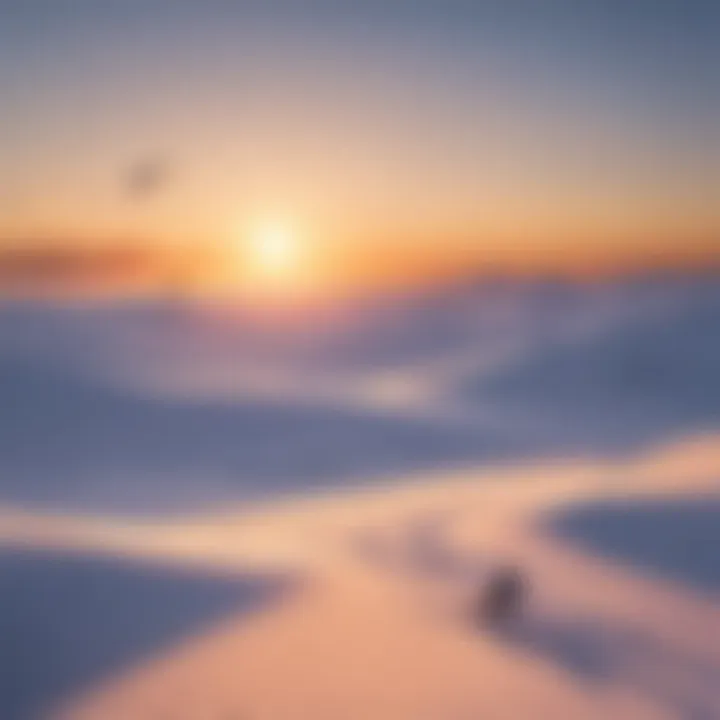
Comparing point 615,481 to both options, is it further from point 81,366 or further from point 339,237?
point 81,366

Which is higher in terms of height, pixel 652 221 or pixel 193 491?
pixel 652 221

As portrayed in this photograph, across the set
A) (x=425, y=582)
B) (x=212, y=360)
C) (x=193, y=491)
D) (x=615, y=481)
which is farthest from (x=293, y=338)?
(x=615, y=481)

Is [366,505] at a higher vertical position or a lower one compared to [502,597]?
higher
